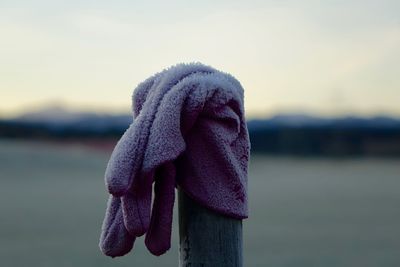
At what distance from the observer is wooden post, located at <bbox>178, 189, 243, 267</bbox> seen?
2027mm

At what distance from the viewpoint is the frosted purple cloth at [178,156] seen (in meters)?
1.95

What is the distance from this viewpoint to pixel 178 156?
2018 millimetres

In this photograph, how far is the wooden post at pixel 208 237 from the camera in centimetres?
203

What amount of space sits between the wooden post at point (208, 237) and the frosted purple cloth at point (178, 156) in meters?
0.03

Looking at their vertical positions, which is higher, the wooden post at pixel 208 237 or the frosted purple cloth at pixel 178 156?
the frosted purple cloth at pixel 178 156

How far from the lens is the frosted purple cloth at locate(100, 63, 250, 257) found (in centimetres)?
195

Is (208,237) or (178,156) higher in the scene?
(178,156)

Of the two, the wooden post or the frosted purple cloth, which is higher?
the frosted purple cloth

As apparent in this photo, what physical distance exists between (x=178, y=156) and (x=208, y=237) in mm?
261

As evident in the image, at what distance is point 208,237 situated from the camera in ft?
6.65

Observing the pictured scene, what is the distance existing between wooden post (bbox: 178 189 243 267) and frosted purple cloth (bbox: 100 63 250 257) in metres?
Answer: 0.03

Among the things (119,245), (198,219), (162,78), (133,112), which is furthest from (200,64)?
(119,245)

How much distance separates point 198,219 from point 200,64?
496 mm

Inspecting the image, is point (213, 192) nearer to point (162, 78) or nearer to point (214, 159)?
point (214, 159)
